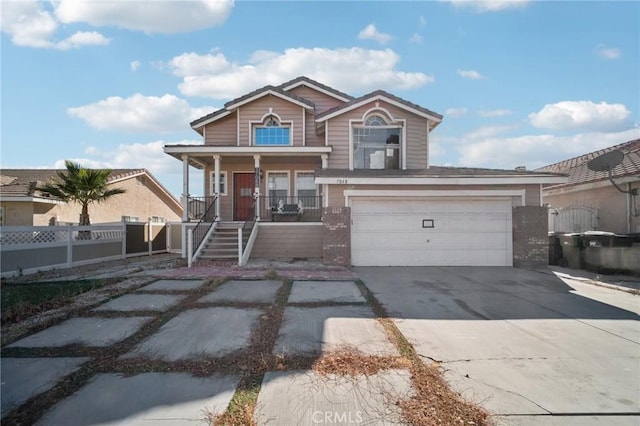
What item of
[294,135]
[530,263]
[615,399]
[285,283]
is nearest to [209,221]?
[294,135]

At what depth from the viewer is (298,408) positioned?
279 centimetres

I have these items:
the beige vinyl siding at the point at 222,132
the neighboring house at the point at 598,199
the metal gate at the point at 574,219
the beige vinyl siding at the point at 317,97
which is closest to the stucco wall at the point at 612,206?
the neighboring house at the point at 598,199

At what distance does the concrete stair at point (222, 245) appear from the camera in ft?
36.1

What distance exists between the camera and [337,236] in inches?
412

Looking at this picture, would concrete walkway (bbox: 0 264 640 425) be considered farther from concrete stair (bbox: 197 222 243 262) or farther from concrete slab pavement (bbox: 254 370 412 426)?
concrete stair (bbox: 197 222 243 262)

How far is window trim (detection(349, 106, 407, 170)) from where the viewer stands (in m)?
13.4


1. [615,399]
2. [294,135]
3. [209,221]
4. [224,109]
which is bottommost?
[615,399]

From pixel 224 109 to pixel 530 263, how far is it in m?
13.4

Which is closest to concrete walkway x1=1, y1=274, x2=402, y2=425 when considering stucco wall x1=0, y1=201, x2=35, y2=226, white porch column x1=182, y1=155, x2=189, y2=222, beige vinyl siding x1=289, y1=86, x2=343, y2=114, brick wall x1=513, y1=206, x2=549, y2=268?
brick wall x1=513, y1=206, x2=549, y2=268

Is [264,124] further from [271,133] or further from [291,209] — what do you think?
[291,209]

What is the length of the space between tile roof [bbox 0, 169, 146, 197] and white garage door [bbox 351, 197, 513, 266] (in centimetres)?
1279

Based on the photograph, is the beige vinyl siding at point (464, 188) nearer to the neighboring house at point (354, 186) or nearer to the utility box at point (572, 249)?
the neighboring house at point (354, 186)

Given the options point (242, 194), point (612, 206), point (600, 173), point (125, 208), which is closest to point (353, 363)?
point (242, 194)

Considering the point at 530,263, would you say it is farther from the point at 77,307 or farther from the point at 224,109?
the point at 224,109
